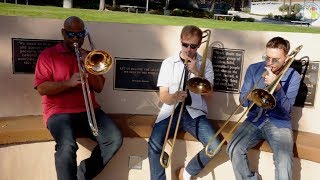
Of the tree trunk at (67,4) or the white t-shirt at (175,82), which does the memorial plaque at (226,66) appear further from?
the tree trunk at (67,4)

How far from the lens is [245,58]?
16.3 feet

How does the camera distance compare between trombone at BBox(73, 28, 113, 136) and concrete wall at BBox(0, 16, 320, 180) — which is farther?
concrete wall at BBox(0, 16, 320, 180)

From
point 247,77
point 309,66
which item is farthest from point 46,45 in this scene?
point 309,66

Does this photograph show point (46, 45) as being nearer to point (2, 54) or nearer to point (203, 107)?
point (2, 54)

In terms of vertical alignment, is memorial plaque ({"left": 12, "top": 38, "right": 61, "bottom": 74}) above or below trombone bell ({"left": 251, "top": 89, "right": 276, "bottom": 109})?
above

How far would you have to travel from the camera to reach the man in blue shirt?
391 centimetres

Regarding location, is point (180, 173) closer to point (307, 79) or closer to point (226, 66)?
point (226, 66)

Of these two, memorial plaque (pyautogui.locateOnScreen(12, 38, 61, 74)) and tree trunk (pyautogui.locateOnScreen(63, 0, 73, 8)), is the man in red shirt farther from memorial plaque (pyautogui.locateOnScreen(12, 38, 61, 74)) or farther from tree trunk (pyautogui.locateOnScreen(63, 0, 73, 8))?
tree trunk (pyautogui.locateOnScreen(63, 0, 73, 8))

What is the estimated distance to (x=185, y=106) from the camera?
434cm

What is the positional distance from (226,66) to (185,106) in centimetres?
92

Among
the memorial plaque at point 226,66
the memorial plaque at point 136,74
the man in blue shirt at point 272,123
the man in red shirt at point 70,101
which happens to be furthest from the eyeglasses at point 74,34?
the man in blue shirt at point 272,123

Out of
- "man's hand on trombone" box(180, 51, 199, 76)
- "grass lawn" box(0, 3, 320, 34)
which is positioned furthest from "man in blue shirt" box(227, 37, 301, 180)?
"grass lawn" box(0, 3, 320, 34)

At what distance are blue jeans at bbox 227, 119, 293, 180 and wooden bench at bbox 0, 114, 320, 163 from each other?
7.1 inches

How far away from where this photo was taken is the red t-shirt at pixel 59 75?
13.4 feet
